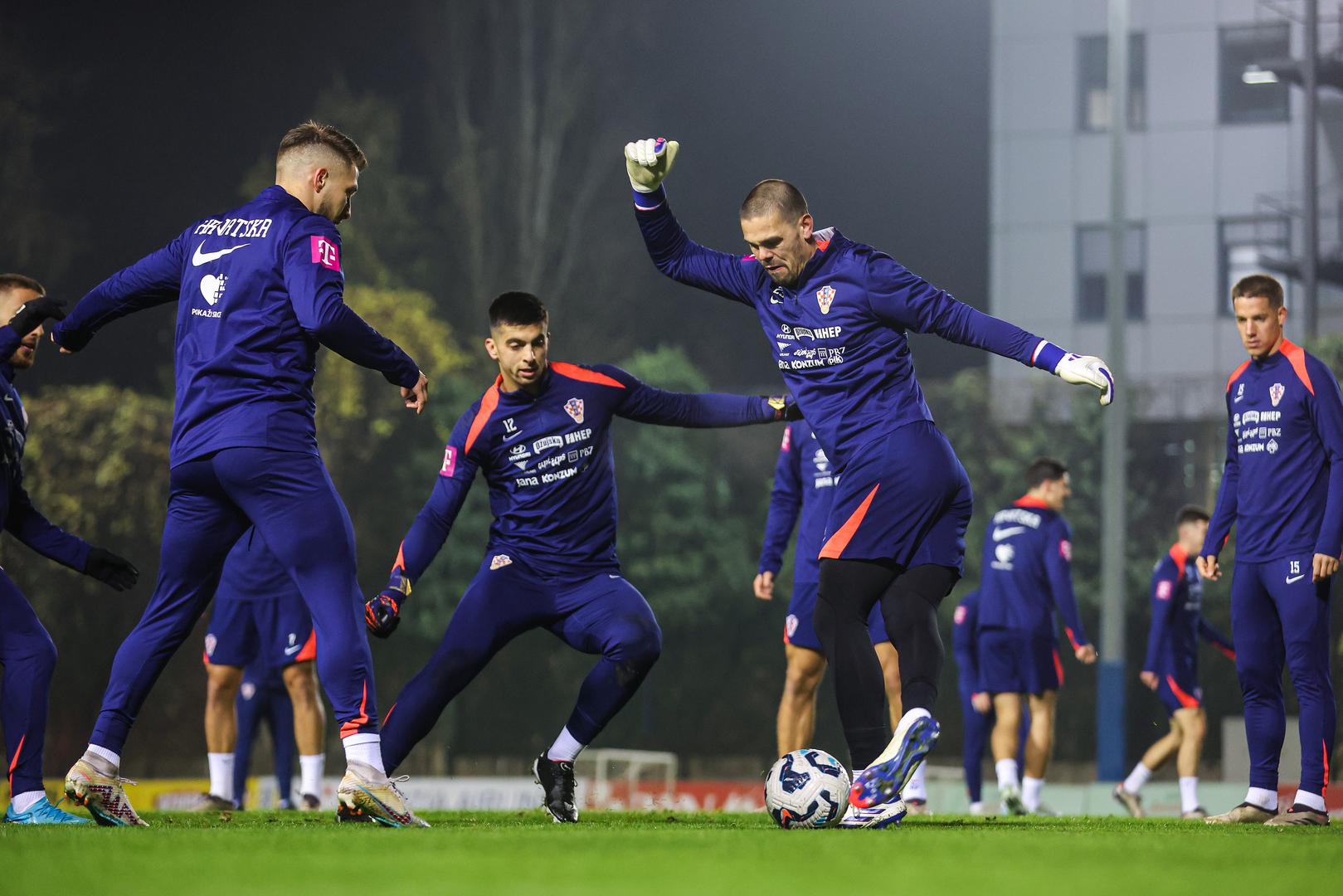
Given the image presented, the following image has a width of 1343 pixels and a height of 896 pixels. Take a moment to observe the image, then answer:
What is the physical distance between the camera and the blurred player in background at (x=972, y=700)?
12062 mm

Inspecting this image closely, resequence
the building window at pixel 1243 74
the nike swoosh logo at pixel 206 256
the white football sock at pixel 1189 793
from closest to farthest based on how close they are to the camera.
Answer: the nike swoosh logo at pixel 206 256 < the white football sock at pixel 1189 793 < the building window at pixel 1243 74

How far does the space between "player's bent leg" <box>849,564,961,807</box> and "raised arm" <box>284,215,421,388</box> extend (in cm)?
190

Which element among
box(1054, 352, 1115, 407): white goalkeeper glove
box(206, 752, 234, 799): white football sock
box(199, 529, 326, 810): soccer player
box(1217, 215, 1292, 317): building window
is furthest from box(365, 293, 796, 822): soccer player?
box(1217, 215, 1292, 317): building window

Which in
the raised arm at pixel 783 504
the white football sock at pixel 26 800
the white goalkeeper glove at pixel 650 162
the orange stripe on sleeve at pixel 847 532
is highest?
the white goalkeeper glove at pixel 650 162

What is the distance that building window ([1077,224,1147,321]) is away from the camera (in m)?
25.0

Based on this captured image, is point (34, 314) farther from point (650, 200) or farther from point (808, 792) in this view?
point (808, 792)

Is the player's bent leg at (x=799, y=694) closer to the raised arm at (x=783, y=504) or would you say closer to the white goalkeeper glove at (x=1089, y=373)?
the raised arm at (x=783, y=504)

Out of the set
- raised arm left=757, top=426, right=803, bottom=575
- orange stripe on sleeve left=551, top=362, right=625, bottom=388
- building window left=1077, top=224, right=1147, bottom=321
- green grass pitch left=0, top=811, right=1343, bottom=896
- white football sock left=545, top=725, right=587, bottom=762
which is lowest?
green grass pitch left=0, top=811, right=1343, bottom=896

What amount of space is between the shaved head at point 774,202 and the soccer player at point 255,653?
4.80 m

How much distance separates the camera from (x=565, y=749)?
680 centimetres

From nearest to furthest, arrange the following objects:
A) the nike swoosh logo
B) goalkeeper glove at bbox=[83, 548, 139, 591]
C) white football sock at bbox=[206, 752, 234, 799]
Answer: the nike swoosh logo, goalkeeper glove at bbox=[83, 548, 139, 591], white football sock at bbox=[206, 752, 234, 799]

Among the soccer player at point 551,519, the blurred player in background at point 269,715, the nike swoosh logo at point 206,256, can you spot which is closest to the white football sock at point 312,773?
the blurred player in background at point 269,715

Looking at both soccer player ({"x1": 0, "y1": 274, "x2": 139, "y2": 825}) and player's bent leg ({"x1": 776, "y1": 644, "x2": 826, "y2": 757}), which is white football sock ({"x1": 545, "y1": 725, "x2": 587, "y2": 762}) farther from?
player's bent leg ({"x1": 776, "y1": 644, "x2": 826, "y2": 757})

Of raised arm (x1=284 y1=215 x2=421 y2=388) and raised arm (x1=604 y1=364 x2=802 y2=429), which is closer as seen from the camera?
raised arm (x1=284 y1=215 x2=421 y2=388)
